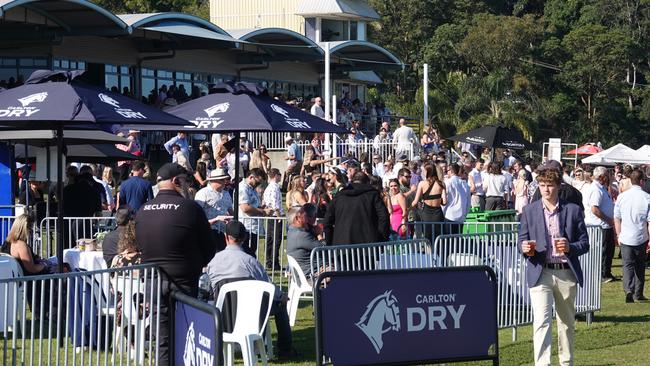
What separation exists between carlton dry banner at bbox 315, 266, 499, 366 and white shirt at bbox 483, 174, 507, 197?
1716 centimetres

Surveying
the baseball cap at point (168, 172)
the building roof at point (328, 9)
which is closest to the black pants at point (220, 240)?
the baseball cap at point (168, 172)

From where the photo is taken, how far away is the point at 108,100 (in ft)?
35.5

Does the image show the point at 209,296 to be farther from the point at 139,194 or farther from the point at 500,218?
the point at 500,218

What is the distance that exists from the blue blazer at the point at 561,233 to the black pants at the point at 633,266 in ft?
18.3

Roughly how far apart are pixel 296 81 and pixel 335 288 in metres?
41.8

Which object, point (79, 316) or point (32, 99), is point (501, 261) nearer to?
point (32, 99)

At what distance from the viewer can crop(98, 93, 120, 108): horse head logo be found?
10.8 metres

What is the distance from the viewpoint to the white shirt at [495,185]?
1014 inches

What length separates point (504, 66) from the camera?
70.9 m

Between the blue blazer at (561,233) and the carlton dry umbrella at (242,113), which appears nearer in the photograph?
the blue blazer at (561,233)

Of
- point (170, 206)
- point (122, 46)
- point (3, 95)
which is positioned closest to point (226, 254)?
point (170, 206)

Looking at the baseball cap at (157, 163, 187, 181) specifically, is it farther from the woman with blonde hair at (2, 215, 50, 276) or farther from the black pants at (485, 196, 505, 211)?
the black pants at (485, 196, 505, 211)

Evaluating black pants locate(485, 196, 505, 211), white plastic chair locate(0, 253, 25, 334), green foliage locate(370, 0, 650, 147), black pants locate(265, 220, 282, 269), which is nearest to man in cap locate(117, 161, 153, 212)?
black pants locate(265, 220, 282, 269)

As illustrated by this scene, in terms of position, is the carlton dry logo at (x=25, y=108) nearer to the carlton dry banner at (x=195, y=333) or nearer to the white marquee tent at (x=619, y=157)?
the carlton dry banner at (x=195, y=333)
